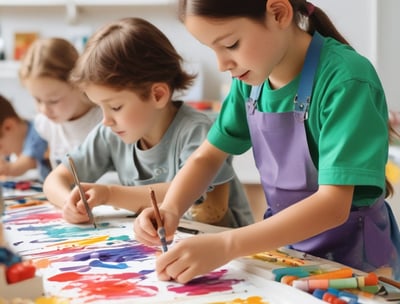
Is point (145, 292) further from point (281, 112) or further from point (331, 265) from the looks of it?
point (281, 112)

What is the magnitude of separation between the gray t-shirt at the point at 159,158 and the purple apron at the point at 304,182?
0.22 meters

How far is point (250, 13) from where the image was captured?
84 cm

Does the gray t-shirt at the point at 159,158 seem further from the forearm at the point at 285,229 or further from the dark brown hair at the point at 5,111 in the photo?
the dark brown hair at the point at 5,111

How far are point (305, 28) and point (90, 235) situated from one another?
0.49 m

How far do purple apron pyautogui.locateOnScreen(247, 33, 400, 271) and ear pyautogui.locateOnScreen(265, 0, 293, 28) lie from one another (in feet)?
0.23

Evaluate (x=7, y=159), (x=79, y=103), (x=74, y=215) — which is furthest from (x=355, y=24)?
(x=74, y=215)

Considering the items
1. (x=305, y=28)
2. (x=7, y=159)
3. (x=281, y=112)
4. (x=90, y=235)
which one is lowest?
(x=7, y=159)

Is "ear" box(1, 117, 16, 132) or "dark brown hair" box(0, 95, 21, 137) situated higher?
"dark brown hair" box(0, 95, 21, 137)

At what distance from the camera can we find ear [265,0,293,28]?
0.86 m

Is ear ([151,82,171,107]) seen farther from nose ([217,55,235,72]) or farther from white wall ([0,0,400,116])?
white wall ([0,0,400,116])

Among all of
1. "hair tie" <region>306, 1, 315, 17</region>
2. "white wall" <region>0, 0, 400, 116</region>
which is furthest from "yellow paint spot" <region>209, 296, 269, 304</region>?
"white wall" <region>0, 0, 400, 116</region>

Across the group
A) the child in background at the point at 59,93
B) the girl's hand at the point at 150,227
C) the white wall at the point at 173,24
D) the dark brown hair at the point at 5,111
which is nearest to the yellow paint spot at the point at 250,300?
the girl's hand at the point at 150,227

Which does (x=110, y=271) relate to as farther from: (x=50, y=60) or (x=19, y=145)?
(x=19, y=145)

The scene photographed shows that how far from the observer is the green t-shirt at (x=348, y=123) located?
808mm
